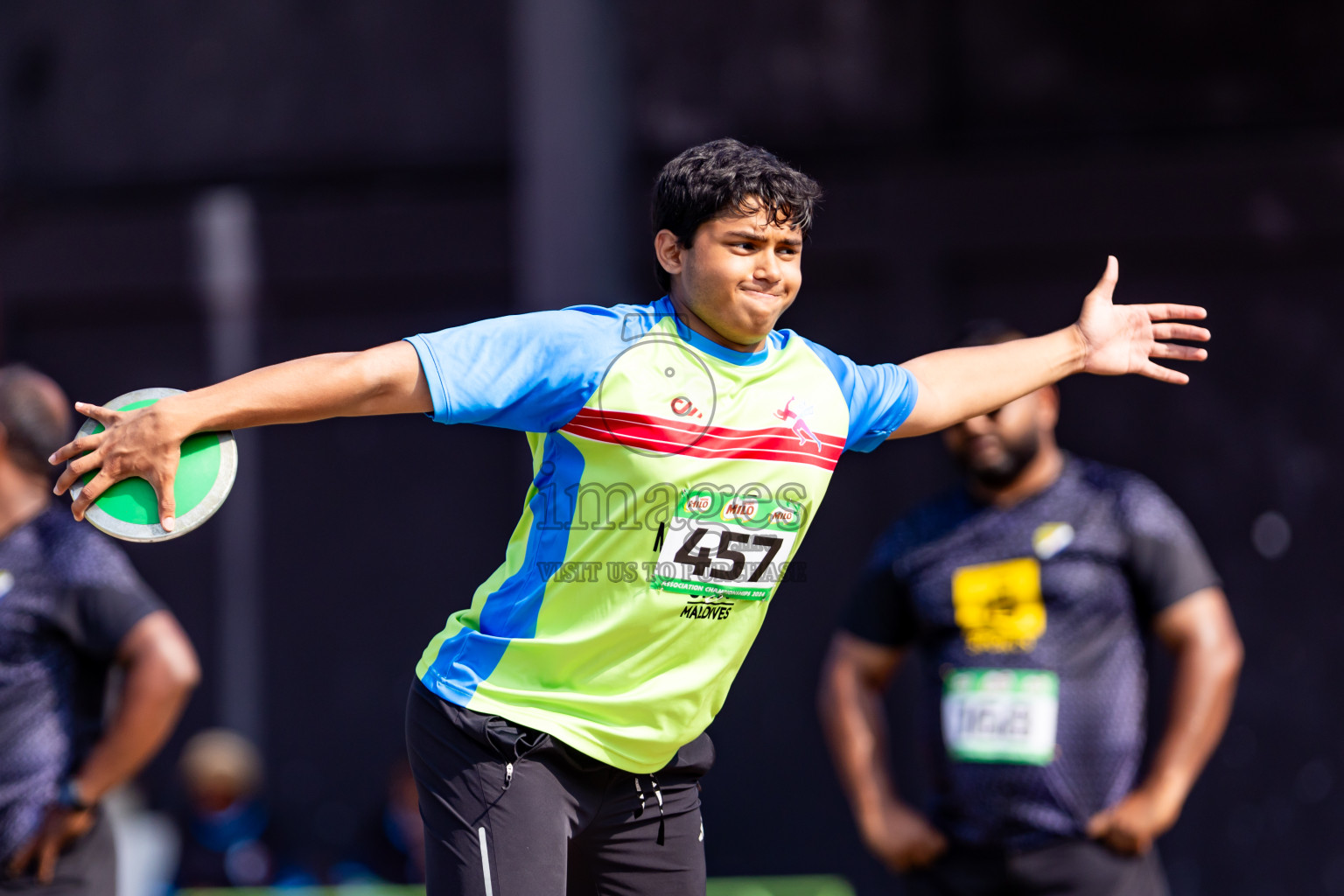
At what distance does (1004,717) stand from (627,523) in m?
2.29

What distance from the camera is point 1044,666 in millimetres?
Answer: 4793

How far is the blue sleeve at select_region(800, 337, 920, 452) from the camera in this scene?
10.7 feet

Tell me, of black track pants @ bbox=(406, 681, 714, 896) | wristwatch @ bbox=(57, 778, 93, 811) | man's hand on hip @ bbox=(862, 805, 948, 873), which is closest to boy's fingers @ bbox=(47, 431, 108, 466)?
black track pants @ bbox=(406, 681, 714, 896)

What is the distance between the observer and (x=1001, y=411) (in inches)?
192

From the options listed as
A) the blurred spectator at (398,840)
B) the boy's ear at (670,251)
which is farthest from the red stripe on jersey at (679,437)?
the blurred spectator at (398,840)

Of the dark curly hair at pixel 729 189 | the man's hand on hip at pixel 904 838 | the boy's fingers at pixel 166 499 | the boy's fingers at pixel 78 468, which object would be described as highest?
the dark curly hair at pixel 729 189

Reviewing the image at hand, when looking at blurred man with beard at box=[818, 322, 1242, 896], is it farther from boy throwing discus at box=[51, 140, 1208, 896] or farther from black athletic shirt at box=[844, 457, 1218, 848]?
boy throwing discus at box=[51, 140, 1208, 896]

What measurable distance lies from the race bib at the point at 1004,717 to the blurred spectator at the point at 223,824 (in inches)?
175

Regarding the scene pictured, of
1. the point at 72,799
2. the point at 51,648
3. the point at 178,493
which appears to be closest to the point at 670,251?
the point at 178,493

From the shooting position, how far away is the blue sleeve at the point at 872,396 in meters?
3.26

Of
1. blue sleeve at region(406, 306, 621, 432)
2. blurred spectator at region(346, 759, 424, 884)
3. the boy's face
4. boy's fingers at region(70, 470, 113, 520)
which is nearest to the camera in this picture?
boy's fingers at region(70, 470, 113, 520)

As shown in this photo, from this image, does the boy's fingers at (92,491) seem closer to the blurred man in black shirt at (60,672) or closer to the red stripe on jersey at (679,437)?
the red stripe on jersey at (679,437)

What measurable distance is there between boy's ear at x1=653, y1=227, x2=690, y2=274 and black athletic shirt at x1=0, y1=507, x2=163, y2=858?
7.30 feet

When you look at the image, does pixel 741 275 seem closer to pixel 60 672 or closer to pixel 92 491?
pixel 92 491
